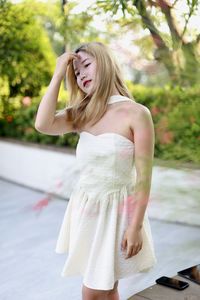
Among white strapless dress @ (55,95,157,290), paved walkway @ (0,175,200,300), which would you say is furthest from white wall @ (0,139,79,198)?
white strapless dress @ (55,95,157,290)

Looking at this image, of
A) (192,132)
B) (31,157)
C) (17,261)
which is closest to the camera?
(192,132)

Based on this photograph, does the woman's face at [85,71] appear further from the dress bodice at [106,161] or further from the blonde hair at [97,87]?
the dress bodice at [106,161]

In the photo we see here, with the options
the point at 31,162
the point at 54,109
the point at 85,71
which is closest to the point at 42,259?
the point at 54,109

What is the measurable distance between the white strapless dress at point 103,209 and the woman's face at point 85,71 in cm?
8

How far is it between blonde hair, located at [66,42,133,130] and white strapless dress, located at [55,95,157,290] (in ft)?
0.14

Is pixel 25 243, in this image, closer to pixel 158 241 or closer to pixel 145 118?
pixel 158 241

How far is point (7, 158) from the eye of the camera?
18.1 feet

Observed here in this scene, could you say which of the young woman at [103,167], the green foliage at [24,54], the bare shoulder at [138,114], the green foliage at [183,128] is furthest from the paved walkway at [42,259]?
the green foliage at [24,54]

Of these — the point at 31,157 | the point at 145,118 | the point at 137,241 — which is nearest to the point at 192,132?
the point at 145,118

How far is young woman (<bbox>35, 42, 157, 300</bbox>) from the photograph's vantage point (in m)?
1.28

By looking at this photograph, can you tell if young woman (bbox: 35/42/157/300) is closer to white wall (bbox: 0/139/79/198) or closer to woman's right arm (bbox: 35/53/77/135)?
woman's right arm (bbox: 35/53/77/135)

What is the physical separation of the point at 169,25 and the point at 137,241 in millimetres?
767

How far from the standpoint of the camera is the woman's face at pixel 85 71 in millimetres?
1321

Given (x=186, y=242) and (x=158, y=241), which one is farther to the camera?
(x=158, y=241)
